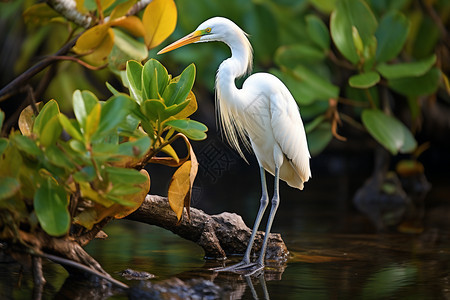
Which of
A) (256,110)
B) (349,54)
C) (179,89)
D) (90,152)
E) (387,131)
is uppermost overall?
(90,152)

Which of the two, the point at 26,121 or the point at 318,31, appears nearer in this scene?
the point at 26,121

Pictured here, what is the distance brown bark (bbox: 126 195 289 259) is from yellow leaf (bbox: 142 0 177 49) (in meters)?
1.02

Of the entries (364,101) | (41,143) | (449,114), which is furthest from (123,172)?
(449,114)

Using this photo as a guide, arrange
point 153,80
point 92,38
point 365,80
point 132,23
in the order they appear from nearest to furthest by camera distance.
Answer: point 153,80 < point 92,38 < point 132,23 < point 365,80

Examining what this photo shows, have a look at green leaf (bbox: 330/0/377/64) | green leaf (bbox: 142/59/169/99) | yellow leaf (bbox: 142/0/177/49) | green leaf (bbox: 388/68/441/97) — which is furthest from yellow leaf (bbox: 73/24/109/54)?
green leaf (bbox: 388/68/441/97)

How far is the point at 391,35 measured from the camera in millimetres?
5434

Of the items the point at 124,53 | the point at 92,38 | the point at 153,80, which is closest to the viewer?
the point at 153,80

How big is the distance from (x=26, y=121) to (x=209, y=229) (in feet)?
3.88

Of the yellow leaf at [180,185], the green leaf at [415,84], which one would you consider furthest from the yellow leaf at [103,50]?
the green leaf at [415,84]

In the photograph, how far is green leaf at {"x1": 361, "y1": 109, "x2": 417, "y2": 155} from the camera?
215 inches

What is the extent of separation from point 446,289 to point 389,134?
272 centimetres

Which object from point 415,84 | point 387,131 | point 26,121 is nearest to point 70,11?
point 26,121

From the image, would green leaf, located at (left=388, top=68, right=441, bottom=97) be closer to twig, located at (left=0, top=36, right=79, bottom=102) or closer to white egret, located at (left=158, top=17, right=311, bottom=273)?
white egret, located at (left=158, top=17, right=311, bottom=273)

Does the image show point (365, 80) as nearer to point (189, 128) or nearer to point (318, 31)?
point (318, 31)
